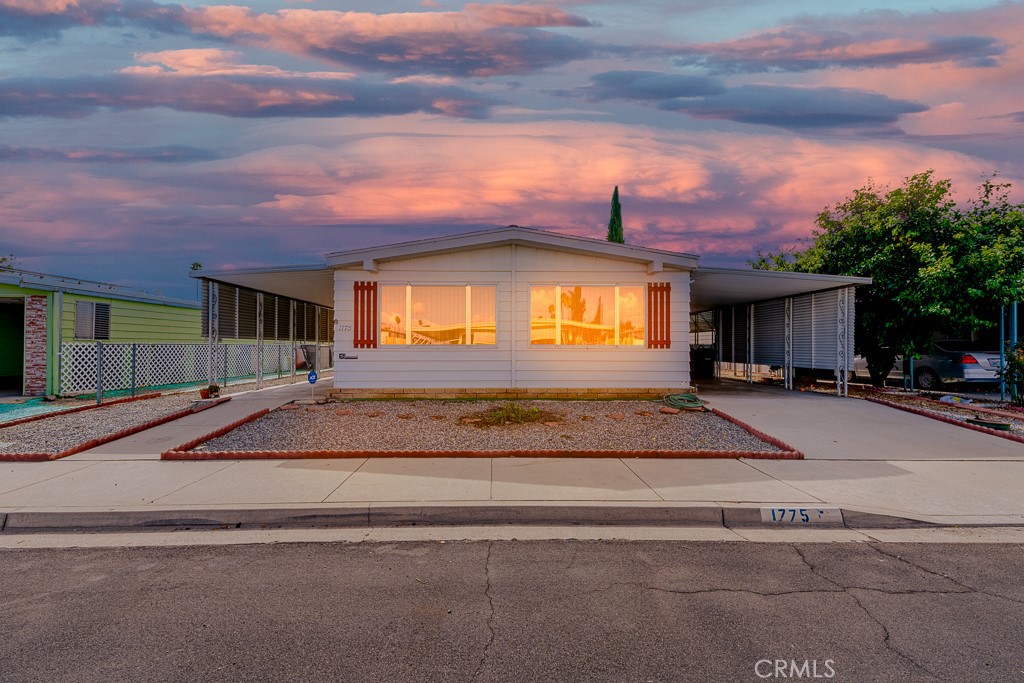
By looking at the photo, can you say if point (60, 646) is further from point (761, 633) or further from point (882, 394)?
point (882, 394)

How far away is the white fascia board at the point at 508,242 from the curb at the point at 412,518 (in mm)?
8341

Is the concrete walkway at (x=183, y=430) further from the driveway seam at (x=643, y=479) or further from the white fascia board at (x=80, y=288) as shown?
the driveway seam at (x=643, y=479)

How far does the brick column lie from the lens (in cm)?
1509

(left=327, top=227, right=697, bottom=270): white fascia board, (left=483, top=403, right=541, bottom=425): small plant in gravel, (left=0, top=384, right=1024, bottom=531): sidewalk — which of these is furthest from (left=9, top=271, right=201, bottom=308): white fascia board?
(left=483, top=403, right=541, bottom=425): small plant in gravel

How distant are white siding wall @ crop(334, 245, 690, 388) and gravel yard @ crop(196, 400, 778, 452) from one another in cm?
117

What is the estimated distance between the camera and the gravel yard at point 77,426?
8.52m

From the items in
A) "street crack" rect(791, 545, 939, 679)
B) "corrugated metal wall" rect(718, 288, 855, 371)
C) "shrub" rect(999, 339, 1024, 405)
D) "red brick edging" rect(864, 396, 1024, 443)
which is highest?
"corrugated metal wall" rect(718, 288, 855, 371)

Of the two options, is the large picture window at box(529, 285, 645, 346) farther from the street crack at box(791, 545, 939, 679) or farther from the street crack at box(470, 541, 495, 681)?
the street crack at box(470, 541, 495, 681)

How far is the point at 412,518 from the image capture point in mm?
5434

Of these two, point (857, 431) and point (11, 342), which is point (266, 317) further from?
point (857, 431)

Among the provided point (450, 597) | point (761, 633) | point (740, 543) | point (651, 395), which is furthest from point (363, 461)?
point (651, 395)

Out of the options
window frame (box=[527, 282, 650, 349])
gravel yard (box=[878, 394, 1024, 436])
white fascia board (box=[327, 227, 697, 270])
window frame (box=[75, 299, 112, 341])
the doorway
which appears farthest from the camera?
the doorway

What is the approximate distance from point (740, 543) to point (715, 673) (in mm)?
2206

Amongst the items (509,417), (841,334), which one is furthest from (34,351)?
(841,334)
